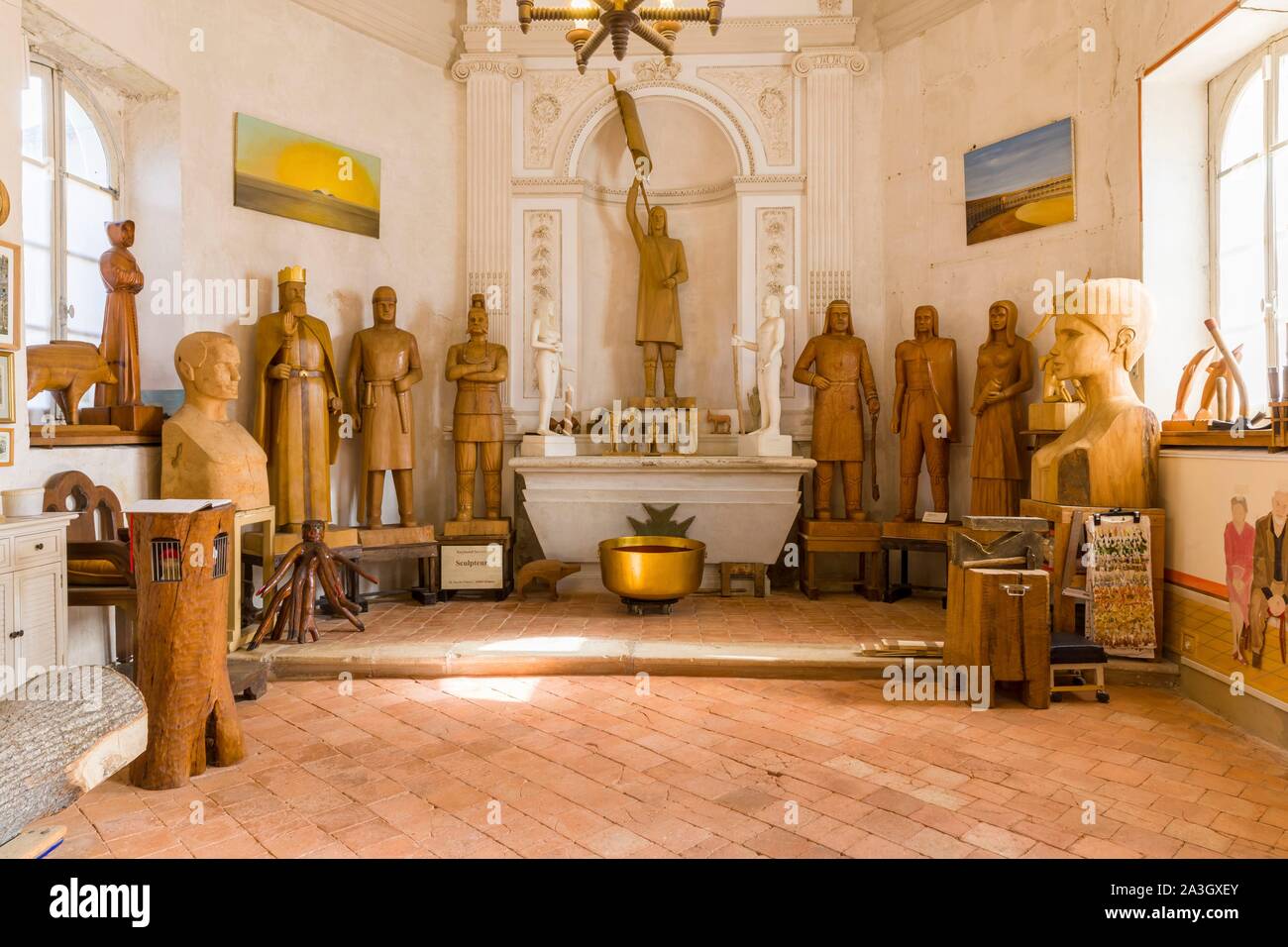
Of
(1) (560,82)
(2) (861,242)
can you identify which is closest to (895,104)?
(2) (861,242)

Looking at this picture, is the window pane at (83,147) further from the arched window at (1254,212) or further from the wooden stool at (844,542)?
the arched window at (1254,212)

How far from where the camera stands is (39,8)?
4934 mm

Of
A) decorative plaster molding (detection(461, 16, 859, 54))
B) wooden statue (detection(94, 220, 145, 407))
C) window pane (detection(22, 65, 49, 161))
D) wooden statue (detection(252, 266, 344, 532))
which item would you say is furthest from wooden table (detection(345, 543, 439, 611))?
decorative plaster molding (detection(461, 16, 859, 54))

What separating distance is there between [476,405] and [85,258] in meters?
3.17

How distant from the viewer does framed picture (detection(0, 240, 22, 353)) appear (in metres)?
4.40

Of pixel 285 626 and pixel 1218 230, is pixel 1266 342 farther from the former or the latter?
pixel 285 626

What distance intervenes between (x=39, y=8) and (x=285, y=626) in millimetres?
4149

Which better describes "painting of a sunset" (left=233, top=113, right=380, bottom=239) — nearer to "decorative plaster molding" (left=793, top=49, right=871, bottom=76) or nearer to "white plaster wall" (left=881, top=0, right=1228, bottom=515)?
"decorative plaster molding" (left=793, top=49, right=871, bottom=76)

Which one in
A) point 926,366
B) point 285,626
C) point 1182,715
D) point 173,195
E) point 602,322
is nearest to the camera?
point 1182,715

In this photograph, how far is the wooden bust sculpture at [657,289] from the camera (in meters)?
8.20

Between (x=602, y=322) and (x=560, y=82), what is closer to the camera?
(x=560, y=82)

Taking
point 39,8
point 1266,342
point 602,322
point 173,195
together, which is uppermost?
point 39,8

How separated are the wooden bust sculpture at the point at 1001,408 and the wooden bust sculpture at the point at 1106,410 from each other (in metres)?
1.48

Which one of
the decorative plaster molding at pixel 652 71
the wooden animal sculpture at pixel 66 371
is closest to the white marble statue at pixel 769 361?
the decorative plaster molding at pixel 652 71
